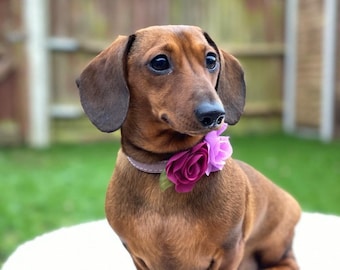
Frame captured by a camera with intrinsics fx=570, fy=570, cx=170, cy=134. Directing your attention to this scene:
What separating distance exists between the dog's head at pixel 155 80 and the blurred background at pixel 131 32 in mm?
2325

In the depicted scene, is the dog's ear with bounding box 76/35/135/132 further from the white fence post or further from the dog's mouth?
the white fence post

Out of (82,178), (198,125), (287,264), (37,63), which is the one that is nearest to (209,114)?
(198,125)

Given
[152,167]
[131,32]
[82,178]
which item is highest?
[152,167]

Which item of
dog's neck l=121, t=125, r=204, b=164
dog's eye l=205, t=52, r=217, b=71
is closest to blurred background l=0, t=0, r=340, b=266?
dog's neck l=121, t=125, r=204, b=164

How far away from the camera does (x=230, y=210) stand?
1.20 m

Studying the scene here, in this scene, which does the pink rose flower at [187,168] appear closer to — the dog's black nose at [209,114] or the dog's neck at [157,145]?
the dog's neck at [157,145]

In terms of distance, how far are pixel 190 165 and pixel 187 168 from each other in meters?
0.01

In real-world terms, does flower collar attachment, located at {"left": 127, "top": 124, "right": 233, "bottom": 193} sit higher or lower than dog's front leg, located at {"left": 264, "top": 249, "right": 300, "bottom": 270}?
higher

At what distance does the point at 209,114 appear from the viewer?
99 centimetres

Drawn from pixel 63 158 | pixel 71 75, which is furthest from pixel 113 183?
pixel 71 75

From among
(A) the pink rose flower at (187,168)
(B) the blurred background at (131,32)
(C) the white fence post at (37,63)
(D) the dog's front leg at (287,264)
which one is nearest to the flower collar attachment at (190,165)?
(A) the pink rose flower at (187,168)

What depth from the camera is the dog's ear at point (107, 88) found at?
1.15 m

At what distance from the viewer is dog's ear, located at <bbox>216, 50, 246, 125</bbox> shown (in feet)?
4.00

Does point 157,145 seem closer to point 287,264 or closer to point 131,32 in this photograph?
point 287,264
